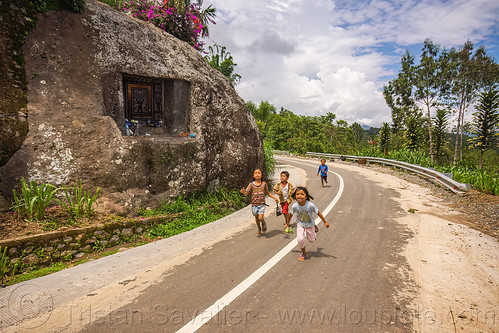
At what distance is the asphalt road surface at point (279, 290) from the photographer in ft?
10.6

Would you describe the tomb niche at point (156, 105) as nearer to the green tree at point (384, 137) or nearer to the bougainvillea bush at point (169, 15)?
the bougainvillea bush at point (169, 15)

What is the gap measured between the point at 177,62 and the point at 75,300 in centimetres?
821

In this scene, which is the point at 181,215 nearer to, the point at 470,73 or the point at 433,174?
the point at 433,174

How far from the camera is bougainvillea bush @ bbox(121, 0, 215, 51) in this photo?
36.7 ft

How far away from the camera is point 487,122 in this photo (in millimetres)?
21125

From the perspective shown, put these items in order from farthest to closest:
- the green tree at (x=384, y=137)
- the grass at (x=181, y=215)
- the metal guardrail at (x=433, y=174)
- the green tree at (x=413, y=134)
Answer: the green tree at (x=384, y=137) → the green tree at (x=413, y=134) → the metal guardrail at (x=433, y=174) → the grass at (x=181, y=215)

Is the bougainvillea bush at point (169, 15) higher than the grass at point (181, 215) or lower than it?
higher

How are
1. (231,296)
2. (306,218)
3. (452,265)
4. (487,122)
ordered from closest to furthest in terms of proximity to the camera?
(231,296) < (452,265) < (306,218) < (487,122)

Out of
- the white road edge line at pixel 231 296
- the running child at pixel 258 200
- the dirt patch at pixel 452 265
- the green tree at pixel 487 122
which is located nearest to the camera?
the white road edge line at pixel 231 296

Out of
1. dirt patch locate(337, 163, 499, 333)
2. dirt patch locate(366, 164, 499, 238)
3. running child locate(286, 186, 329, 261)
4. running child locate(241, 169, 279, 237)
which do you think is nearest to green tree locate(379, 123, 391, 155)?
dirt patch locate(366, 164, 499, 238)

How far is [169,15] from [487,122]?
26065mm

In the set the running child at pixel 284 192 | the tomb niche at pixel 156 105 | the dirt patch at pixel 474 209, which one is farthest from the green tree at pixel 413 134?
the tomb niche at pixel 156 105

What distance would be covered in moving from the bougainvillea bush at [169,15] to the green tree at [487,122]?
24525 millimetres

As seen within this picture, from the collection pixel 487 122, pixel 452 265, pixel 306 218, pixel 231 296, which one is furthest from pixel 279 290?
pixel 487 122
